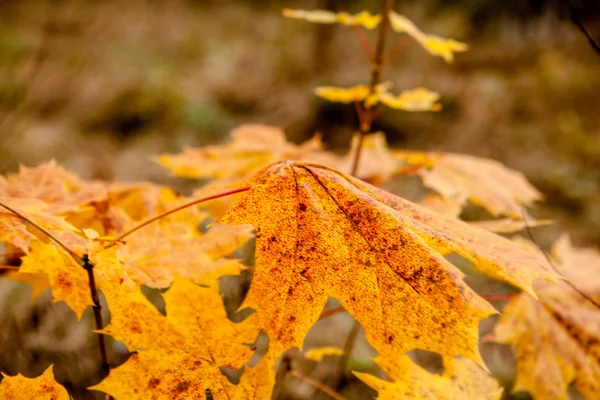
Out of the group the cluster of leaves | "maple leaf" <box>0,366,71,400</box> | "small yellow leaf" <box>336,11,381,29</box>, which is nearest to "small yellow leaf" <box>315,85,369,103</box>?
"small yellow leaf" <box>336,11,381,29</box>

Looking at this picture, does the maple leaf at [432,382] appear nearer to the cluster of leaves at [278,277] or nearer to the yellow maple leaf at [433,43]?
the cluster of leaves at [278,277]

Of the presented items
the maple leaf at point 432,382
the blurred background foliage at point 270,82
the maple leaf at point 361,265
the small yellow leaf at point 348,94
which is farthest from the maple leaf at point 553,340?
the blurred background foliage at point 270,82

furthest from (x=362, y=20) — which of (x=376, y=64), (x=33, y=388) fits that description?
(x=33, y=388)

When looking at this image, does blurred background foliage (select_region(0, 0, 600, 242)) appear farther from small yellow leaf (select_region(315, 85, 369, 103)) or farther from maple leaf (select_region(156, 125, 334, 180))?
small yellow leaf (select_region(315, 85, 369, 103))

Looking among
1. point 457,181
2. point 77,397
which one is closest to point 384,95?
point 457,181

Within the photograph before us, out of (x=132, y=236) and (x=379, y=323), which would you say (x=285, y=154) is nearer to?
(x=132, y=236)

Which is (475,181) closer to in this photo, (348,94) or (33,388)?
(348,94)

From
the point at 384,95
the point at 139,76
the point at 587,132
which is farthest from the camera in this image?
the point at 139,76
